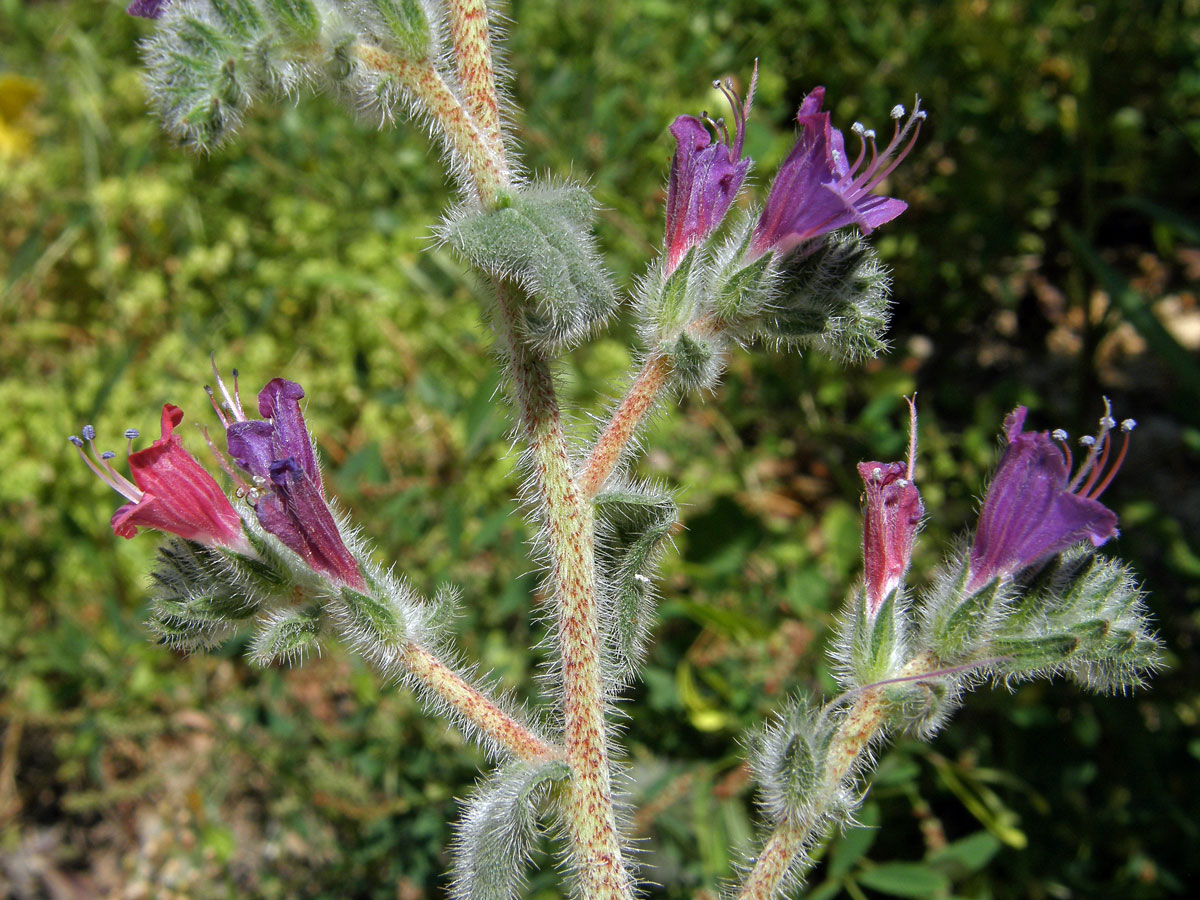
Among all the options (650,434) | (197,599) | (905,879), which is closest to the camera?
(197,599)

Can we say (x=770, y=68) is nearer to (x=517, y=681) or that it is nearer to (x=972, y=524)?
(x=972, y=524)

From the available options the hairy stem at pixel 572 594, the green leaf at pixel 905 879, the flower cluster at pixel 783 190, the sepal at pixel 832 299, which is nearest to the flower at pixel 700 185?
the flower cluster at pixel 783 190

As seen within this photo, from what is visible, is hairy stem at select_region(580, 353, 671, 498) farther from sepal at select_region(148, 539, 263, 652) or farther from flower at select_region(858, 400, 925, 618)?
sepal at select_region(148, 539, 263, 652)

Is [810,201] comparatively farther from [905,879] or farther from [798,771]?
[905,879]

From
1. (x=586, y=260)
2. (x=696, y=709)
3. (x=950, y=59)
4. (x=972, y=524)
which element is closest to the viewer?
(x=586, y=260)

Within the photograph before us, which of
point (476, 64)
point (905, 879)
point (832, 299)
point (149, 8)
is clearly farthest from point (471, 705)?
point (149, 8)

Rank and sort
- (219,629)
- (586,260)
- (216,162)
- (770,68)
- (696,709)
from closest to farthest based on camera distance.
A: (586,260), (219,629), (696,709), (770,68), (216,162)

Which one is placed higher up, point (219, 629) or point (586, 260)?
point (586, 260)

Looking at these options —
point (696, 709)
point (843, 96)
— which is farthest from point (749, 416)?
point (843, 96)
